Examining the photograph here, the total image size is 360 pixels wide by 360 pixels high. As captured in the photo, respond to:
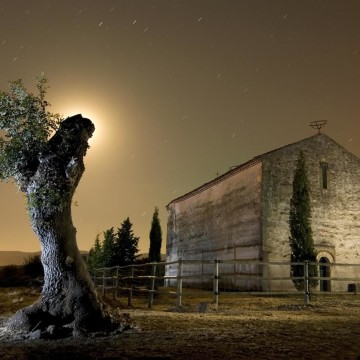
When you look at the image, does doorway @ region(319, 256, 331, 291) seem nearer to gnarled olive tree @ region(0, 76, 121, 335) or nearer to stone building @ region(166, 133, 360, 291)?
stone building @ region(166, 133, 360, 291)

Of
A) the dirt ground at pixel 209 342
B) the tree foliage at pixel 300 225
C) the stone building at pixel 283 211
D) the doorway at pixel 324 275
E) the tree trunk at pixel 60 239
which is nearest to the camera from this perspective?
the dirt ground at pixel 209 342

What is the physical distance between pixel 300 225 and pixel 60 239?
16.2 metres

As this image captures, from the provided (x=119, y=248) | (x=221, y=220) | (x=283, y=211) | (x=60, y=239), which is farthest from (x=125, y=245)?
(x=60, y=239)

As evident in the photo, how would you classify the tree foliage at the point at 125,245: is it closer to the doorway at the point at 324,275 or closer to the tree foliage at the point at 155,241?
the tree foliage at the point at 155,241

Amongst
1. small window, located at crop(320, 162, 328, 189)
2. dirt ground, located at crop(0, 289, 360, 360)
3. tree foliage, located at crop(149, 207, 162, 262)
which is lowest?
dirt ground, located at crop(0, 289, 360, 360)

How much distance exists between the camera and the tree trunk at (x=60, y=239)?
860cm

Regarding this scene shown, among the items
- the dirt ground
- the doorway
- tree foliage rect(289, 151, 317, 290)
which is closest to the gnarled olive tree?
the dirt ground

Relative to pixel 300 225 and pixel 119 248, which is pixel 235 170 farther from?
pixel 119 248

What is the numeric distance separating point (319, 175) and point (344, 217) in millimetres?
2959

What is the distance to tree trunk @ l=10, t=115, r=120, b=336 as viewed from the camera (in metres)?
8.60

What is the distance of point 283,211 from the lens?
75.9 ft

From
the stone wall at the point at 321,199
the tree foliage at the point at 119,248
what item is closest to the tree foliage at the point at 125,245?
the tree foliage at the point at 119,248

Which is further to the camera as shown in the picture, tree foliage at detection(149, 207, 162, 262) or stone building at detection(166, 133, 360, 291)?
tree foliage at detection(149, 207, 162, 262)

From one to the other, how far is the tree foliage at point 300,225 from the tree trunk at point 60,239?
15275 mm
